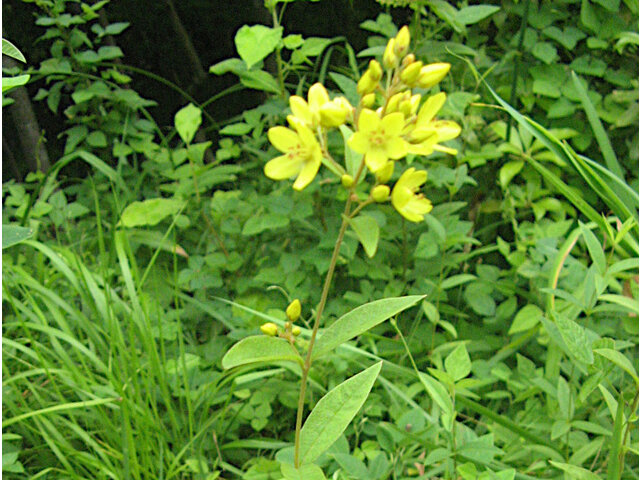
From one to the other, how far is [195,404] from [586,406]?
0.70 m

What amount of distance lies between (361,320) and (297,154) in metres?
0.18

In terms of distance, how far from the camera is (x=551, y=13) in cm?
157

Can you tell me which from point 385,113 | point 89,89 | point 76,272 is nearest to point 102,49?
point 89,89

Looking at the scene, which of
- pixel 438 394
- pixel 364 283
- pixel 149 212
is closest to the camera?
pixel 438 394

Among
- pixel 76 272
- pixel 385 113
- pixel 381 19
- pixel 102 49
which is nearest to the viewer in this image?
pixel 385 113

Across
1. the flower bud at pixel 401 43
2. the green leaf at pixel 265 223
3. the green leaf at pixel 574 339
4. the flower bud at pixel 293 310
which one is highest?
the flower bud at pixel 401 43

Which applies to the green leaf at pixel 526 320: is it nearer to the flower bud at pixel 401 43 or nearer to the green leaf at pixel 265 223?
the green leaf at pixel 265 223

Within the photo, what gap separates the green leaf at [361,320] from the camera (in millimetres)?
649

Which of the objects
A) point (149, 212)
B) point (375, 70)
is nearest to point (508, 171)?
point (149, 212)

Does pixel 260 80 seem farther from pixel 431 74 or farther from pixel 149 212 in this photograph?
pixel 431 74

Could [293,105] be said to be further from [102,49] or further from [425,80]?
[102,49]

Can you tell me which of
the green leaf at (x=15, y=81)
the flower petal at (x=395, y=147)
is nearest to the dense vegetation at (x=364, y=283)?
the flower petal at (x=395, y=147)

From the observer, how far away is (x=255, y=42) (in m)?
1.30

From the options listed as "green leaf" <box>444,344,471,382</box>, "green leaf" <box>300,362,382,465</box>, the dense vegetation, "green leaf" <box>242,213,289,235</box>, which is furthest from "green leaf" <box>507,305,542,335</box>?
"green leaf" <box>300,362,382,465</box>
